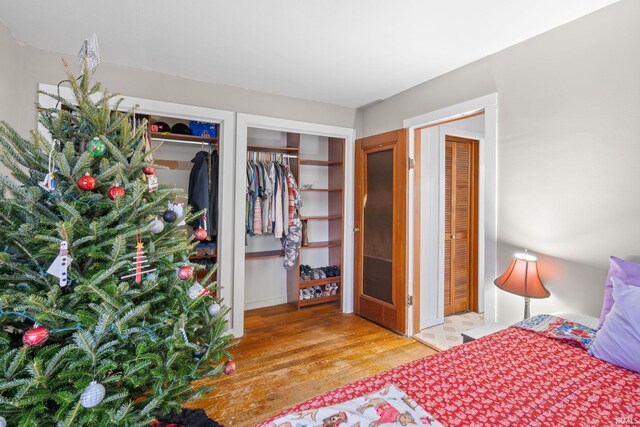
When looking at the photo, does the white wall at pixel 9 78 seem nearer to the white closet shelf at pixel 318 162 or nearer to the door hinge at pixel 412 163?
the white closet shelf at pixel 318 162

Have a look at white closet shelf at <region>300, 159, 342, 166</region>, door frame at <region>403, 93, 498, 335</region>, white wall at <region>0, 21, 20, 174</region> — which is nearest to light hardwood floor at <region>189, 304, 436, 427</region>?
door frame at <region>403, 93, 498, 335</region>

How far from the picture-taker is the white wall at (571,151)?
1738 millimetres

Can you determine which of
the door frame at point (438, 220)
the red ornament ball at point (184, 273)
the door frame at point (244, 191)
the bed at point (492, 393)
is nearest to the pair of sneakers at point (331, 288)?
the door frame at point (244, 191)

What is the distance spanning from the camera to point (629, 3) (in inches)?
67.9

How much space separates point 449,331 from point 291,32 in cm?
308

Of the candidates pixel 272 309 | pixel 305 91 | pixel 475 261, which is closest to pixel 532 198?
pixel 475 261

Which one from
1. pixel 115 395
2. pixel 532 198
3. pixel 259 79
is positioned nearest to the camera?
pixel 115 395

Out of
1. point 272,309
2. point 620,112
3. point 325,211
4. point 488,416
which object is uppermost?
point 620,112

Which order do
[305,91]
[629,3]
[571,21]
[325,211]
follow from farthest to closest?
[325,211] < [305,91] < [571,21] < [629,3]

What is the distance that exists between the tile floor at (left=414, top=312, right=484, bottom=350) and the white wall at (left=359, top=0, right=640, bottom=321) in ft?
2.71

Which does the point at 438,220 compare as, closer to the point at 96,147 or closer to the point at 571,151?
the point at 571,151

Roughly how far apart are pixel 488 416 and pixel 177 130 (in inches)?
129

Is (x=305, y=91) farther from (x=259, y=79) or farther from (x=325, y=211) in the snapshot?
(x=325, y=211)

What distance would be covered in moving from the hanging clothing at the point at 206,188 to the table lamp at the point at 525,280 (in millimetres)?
2581
